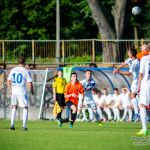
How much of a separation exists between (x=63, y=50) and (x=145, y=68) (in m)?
22.9

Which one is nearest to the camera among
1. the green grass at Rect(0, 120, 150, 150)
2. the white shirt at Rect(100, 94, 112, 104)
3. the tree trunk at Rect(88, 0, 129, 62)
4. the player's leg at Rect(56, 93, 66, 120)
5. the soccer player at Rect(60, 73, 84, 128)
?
the green grass at Rect(0, 120, 150, 150)

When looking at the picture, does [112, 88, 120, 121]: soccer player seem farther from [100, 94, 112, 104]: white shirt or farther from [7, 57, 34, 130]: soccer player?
[7, 57, 34, 130]: soccer player

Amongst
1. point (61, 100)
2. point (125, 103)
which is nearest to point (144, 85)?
point (61, 100)

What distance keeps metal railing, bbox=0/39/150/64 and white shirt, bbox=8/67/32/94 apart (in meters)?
17.7

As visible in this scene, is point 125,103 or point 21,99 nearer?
point 21,99

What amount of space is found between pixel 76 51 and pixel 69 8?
29521 mm

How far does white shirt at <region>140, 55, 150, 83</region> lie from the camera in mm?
24922

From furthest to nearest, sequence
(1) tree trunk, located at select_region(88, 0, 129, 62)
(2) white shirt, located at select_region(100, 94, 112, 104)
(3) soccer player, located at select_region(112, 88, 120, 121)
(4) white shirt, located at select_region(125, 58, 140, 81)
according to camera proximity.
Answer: (1) tree trunk, located at select_region(88, 0, 129, 62) < (2) white shirt, located at select_region(100, 94, 112, 104) < (3) soccer player, located at select_region(112, 88, 120, 121) < (4) white shirt, located at select_region(125, 58, 140, 81)

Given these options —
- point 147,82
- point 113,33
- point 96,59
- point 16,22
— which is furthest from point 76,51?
point 16,22

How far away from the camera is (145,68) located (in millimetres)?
25016

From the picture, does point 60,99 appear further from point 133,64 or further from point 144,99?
point 144,99

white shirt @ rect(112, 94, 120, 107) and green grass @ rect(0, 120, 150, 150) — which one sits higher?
white shirt @ rect(112, 94, 120, 107)

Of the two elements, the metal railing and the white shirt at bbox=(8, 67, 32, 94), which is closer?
the white shirt at bbox=(8, 67, 32, 94)

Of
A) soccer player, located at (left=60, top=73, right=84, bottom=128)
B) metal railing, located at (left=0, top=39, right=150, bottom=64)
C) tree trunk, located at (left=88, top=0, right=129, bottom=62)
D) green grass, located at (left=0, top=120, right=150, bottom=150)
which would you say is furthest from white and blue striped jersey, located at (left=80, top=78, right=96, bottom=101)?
tree trunk, located at (left=88, top=0, right=129, bottom=62)
